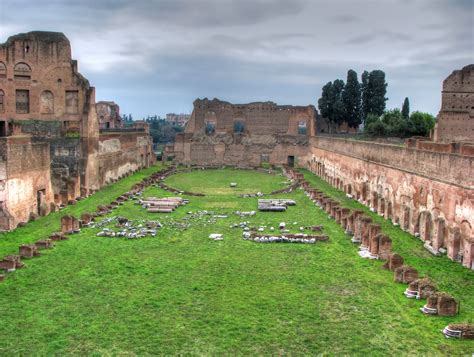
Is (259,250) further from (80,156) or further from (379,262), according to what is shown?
(80,156)

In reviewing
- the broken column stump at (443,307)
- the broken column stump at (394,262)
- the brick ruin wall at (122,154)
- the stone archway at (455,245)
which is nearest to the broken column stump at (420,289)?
the broken column stump at (443,307)

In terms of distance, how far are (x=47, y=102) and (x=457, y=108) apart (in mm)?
25724

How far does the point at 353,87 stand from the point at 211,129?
14858 mm

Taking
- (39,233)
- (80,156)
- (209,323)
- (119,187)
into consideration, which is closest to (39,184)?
(39,233)

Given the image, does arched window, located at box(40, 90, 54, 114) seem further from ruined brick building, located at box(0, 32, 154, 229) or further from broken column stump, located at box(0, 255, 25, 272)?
broken column stump, located at box(0, 255, 25, 272)

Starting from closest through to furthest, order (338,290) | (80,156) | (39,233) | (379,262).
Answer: (338,290) < (379,262) < (39,233) < (80,156)

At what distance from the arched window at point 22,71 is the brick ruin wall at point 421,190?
749 inches

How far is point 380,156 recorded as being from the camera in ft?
78.7

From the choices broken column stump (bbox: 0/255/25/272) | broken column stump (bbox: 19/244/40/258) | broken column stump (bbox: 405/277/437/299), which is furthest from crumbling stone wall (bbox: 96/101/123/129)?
broken column stump (bbox: 405/277/437/299)

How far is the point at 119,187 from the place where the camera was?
30891 millimetres

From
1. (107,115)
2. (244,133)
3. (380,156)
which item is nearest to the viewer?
(380,156)

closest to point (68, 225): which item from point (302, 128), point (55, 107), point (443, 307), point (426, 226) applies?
point (426, 226)

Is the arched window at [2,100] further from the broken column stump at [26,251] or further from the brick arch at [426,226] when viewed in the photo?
the brick arch at [426,226]

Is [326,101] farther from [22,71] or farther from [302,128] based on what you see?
[22,71]
